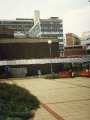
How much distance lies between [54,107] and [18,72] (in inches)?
1703

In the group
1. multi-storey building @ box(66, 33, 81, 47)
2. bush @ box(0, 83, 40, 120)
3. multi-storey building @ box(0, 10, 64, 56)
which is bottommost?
bush @ box(0, 83, 40, 120)

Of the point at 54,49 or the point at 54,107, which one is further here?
the point at 54,49

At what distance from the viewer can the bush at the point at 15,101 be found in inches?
303

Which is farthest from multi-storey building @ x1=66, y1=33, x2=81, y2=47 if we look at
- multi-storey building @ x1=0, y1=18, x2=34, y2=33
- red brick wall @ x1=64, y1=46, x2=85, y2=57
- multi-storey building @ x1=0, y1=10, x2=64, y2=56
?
multi-storey building @ x1=0, y1=18, x2=34, y2=33

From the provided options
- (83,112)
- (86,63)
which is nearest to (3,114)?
(83,112)

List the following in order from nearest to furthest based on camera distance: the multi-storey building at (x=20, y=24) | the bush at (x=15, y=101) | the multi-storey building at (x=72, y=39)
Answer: the bush at (x=15, y=101)
the multi-storey building at (x=72, y=39)
the multi-storey building at (x=20, y=24)

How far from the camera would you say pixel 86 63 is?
2186 inches

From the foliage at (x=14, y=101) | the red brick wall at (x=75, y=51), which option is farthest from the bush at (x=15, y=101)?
the red brick wall at (x=75, y=51)

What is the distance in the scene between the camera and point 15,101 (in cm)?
799

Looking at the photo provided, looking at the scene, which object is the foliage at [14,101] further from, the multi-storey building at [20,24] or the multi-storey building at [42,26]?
the multi-storey building at [20,24]

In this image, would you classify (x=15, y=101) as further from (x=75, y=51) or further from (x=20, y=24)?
(x=20, y=24)

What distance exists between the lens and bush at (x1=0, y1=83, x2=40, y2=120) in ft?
25.2

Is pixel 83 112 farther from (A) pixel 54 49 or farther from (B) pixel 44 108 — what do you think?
(A) pixel 54 49

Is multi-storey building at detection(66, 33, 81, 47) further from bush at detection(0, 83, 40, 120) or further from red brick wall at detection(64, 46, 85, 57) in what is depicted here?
bush at detection(0, 83, 40, 120)
